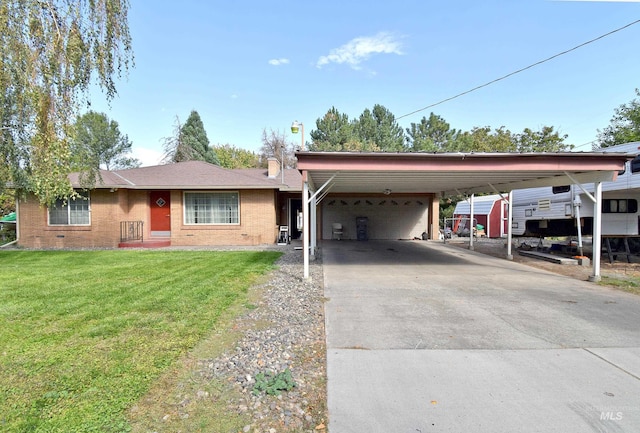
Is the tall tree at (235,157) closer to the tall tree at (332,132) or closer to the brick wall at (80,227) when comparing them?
the tall tree at (332,132)

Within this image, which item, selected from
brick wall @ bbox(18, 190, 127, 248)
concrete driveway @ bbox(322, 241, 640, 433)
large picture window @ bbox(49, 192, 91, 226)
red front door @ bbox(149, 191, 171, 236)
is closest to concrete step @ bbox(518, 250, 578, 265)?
concrete driveway @ bbox(322, 241, 640, 433)

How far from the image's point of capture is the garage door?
60.8 feet

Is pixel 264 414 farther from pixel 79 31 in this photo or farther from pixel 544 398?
pixel 79 31

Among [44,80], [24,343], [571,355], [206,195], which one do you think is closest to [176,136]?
[206,195]

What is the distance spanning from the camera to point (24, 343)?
378 centimetres

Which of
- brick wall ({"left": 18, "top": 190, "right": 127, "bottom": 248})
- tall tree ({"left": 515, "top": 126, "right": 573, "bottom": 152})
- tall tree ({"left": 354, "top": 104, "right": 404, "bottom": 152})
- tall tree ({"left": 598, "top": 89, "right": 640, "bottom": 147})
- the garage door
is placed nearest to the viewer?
brick wall ({"left": 18, "top": 190, "right": 127, "bottom": 248})

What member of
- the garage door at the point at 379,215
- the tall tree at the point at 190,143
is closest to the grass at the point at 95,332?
the garage door at the point at 379,215

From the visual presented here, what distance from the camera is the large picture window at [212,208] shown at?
14.7 meters

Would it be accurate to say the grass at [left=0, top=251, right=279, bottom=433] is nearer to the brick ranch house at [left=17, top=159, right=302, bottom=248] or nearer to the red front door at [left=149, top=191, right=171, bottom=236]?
the brick ranch house at [left=17, top=159, right=302, bottom=248]

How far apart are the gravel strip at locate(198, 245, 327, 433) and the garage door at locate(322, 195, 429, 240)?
40.9 feet

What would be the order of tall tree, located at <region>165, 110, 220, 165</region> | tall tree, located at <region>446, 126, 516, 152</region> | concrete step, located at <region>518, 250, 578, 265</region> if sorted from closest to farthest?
1. concrete step, located at <region>518, 250, 578, 265</region>
2. tall tree, located at <region>446, 126, 516, 152</region>
3. tall tree, located at <region>165, 110, 220, 165</region>

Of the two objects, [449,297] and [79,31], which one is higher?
[79,31]

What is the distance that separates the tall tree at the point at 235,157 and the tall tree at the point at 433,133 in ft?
64.8

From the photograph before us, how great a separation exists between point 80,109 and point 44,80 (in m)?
0.73
